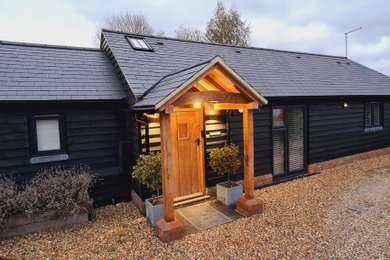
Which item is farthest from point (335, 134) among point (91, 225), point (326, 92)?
point (91, 225)

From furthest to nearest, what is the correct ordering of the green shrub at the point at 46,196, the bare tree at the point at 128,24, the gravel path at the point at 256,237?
1. the bare tree at the point at 128,24
2. the green shrub at the point at 46,196
3. the gravel path at the point at 256,237

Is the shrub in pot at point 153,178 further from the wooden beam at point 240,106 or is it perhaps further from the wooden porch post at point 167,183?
the wooden beam at point 240,106

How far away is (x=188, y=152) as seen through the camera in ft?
19.9

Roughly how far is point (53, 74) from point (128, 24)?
19.4 metres

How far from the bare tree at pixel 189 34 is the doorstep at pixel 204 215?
2214cm

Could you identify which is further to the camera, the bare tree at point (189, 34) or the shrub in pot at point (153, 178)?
the bare tree at point (189, 34)

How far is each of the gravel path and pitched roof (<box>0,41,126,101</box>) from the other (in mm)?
2995

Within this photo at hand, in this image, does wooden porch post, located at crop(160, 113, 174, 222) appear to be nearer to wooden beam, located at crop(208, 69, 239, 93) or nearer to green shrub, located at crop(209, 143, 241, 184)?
wooden beam, located at crop(208, 69, 239, 93)

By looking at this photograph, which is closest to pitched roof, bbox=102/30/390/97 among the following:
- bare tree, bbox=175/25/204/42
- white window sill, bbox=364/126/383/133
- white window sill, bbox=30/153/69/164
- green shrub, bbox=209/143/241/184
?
white window sill, bbox=364/126/383/133

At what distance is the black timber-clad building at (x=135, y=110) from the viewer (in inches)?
208

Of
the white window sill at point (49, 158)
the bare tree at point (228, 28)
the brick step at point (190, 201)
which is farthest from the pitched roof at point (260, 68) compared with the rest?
the bare tree at point (228, 28)

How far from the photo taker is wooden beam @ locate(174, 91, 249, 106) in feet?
14.0

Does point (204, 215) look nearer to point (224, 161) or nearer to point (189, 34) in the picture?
point (224, 161)

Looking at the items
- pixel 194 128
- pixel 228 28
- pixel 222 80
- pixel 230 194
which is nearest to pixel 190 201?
pixel 230 194
